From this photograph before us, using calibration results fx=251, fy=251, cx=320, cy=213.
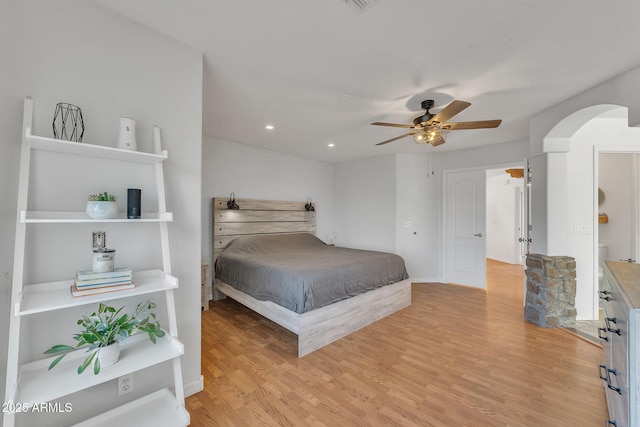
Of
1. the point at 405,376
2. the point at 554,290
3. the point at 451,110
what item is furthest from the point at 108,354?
the point at 554,290

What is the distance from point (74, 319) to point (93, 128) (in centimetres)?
106

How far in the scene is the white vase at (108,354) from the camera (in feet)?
4.05

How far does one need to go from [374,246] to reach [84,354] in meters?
4.48

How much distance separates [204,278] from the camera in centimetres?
333

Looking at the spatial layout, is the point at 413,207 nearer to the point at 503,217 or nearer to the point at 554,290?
the point at 554,290

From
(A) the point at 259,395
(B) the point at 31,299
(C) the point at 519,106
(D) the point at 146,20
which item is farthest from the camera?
(C) the point at 519,106

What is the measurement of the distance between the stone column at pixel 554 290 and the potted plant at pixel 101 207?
394 centimetres

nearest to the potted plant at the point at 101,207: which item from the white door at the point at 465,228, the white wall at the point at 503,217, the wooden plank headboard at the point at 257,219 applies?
the wooden plank headboard at the point at 257,219

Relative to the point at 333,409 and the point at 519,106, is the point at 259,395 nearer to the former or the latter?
the point at 333,409

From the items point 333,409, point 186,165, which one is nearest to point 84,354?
point 186,165

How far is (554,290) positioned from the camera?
2818 mm

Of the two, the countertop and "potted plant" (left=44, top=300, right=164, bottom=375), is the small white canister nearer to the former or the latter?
"potted plant" (left=44, top=300, right=164, bottom=375)

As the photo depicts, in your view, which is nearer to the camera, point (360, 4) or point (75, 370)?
point (75, 370)

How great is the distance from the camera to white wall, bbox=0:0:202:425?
1.22m
